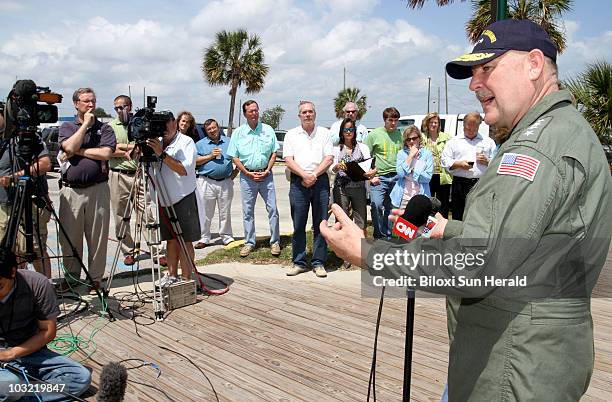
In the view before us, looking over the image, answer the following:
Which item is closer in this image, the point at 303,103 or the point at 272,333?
the point at 272,333

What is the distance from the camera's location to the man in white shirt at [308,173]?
19.3 feet

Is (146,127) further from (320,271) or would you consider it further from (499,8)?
(499,8)

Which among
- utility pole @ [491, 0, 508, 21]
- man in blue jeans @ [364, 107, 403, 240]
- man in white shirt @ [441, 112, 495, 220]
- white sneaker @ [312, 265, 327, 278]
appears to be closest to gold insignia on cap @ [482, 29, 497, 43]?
utility pole @ [491, 0, 508, 21]

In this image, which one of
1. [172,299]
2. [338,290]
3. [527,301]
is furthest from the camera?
[338,290]

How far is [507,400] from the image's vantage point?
4.28 ft

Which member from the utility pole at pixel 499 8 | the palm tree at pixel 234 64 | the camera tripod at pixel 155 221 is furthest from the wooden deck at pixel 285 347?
the palm tree at pixel 234 64

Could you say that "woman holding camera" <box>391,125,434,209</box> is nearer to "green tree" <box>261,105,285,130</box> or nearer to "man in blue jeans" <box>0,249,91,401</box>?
"man in blue jeans" <box>0,249,91,401</box>

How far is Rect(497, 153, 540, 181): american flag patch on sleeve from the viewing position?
1167mm

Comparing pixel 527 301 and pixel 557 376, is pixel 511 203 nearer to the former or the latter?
pixel 527 301

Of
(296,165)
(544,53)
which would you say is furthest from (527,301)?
(296,165)

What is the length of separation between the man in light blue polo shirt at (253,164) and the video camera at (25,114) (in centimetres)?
279

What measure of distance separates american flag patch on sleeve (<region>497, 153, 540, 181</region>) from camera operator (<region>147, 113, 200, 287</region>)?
3880 mm

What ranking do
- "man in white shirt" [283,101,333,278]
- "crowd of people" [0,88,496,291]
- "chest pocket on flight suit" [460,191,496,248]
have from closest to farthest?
1. "chest pocket on flight suit" [460,191,496,248]
2. "crowd of people" [0,88,496,291]
3. "man in white shirt" [283,101,333,278]

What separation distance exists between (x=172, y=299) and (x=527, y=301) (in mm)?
3931
